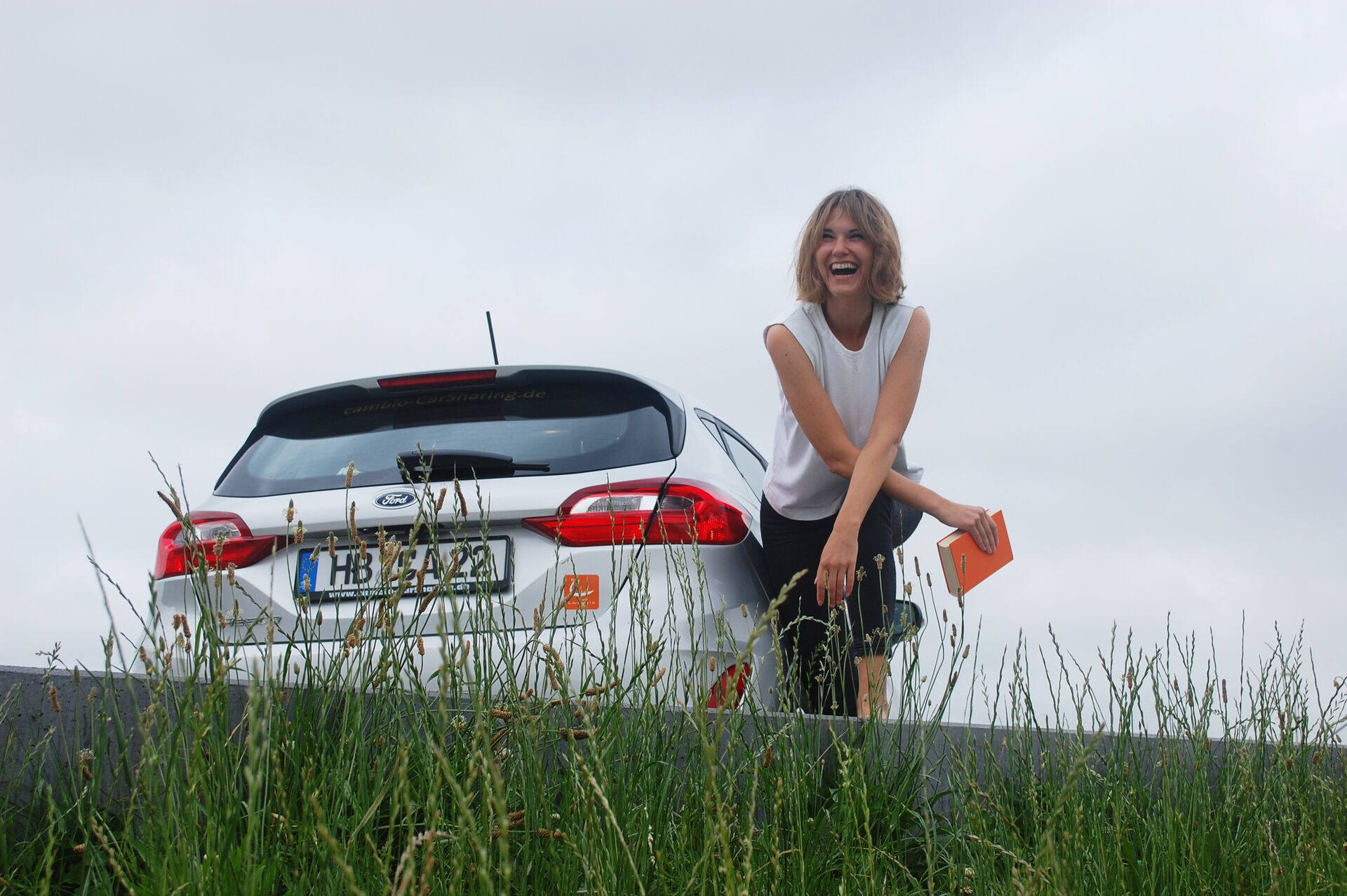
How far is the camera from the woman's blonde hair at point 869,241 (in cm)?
325

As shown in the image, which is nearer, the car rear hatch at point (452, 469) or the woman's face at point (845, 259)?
the car rear hatch at point (452, 469)

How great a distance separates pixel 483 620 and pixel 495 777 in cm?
135

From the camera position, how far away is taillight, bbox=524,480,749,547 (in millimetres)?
2990

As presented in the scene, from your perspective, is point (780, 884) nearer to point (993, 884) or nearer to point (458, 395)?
point (993, 884)

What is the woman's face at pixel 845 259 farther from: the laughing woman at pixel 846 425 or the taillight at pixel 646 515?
the taillight at pixel 646 515

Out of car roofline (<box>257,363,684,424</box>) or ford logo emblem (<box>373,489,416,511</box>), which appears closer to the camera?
ford logo emblem (<box>373,489,416,511</box>)

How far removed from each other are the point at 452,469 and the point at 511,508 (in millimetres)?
437

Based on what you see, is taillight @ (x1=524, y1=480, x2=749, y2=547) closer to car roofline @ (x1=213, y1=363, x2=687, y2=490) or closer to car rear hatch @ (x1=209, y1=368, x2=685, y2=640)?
car rear hatch @ (x1=209, y1=368, x2=685, y2=640)

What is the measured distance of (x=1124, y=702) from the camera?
8.77 ft

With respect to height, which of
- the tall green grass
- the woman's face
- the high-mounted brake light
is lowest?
the tall green grass

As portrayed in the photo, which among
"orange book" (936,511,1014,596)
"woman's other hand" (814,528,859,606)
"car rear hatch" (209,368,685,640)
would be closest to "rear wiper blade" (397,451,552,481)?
"car rear hatch" (209,368,685,640)

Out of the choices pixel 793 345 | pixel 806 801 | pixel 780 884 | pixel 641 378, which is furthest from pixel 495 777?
pixel 641 378

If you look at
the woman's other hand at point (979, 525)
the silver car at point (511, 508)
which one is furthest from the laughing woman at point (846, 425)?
the silver car at point (511, 508)

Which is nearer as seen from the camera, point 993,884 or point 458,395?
point 993,884
